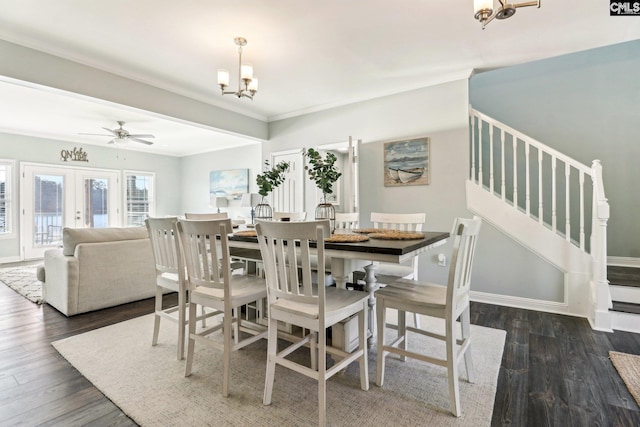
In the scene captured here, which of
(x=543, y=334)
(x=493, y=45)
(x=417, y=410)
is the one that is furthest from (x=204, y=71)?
(x=543, y=334)

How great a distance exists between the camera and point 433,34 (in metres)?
2.81

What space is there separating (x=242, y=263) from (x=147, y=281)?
4.91 feet

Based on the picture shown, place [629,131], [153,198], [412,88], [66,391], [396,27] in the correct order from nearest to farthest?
1. [66,391]
2. [396,27]
3. [629,131]
4. [412,88]
5. [153,198]

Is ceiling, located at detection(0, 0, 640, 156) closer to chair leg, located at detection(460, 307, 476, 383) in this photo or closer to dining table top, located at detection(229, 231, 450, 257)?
dining table top, located at detection(229, 231, 450, 257)

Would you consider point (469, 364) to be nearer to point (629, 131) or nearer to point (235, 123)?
point (629, 131)

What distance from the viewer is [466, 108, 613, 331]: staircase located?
2693 mm

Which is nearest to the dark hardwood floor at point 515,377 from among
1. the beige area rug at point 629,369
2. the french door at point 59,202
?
the beige area rug at point 629,369

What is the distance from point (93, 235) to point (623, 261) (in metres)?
6.10

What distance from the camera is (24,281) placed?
4.32m

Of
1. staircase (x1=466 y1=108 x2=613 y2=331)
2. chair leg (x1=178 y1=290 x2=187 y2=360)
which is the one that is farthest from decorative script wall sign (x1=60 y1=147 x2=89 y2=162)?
staircase (x1=466 y1=108 x2=613 y2=331)

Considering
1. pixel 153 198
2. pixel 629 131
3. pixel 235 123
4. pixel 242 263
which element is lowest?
pixel 242 263

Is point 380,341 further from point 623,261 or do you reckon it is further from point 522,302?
point 623,261

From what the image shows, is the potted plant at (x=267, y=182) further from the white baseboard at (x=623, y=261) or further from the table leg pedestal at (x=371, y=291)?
the white baseboard at (x=623, y=261)

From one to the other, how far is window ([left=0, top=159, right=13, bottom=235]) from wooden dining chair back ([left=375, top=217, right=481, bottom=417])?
7.76m
